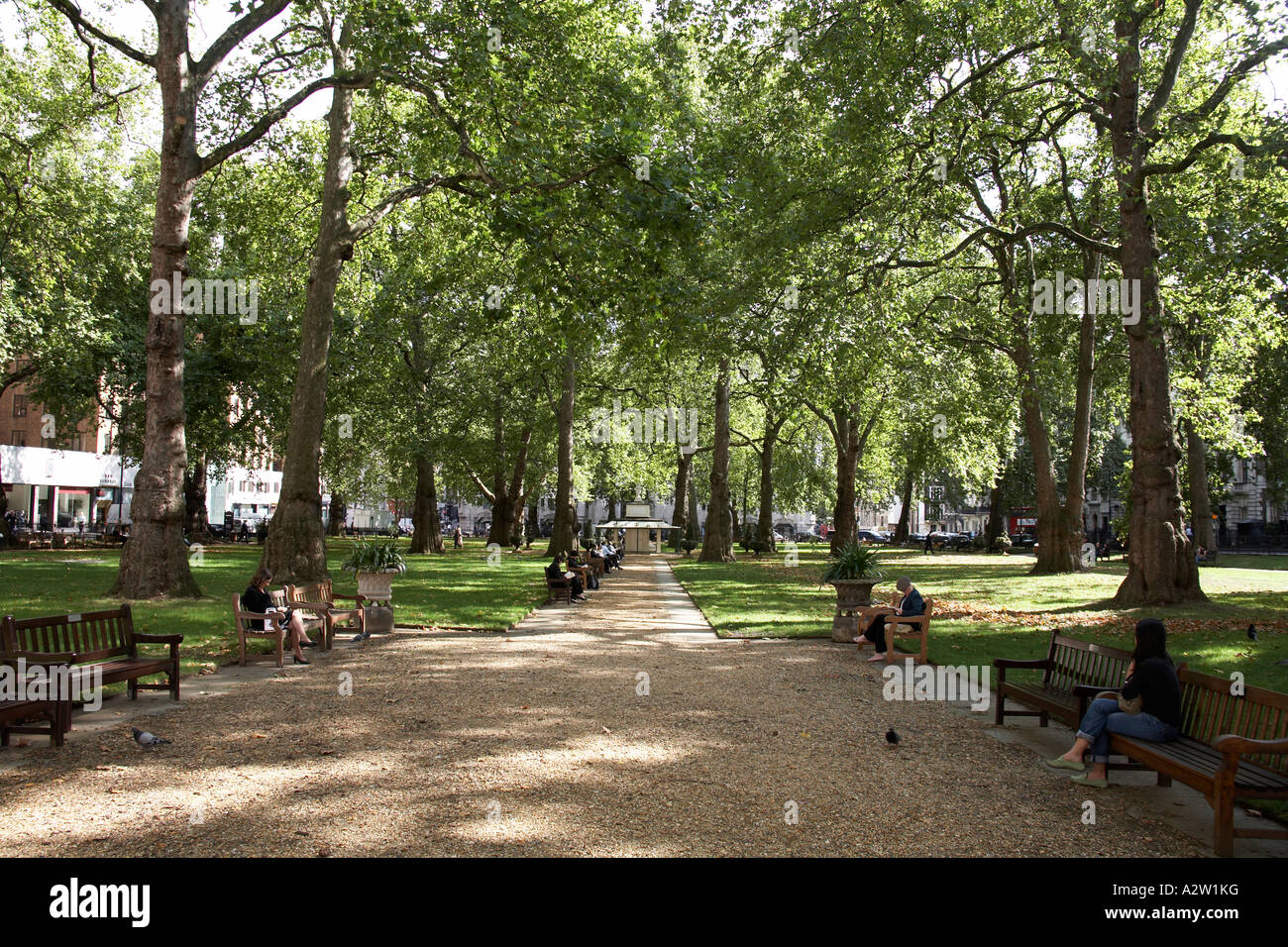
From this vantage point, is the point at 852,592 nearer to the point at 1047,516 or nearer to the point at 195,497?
the point at 1047,516

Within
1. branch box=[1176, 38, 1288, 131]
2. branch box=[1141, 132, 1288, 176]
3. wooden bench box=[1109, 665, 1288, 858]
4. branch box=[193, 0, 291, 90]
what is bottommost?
wooden bench box=[1109, 665, 1288, 858]

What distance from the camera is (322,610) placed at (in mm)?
12453

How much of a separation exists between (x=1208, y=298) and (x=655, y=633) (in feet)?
48.4

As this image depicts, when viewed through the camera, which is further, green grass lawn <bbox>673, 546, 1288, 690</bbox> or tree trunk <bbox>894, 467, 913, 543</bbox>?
tree trunk <bbox>894, 467, 913, 543</bbox>

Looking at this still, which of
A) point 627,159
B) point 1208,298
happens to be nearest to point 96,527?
point 627,159

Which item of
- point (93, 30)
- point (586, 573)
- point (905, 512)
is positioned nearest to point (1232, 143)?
point (586, 573)

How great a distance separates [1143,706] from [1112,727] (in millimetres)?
248

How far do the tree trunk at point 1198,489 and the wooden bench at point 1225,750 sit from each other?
34.6 metres

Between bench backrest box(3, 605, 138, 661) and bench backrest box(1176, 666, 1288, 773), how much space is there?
8.60 m

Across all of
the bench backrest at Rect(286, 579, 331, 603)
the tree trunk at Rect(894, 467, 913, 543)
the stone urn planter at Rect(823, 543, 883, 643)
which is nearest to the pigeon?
the bench backrest at Rect(286, 579, 331, 603)

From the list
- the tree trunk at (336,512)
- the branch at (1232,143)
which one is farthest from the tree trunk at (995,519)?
the tree trunk at (336,512)

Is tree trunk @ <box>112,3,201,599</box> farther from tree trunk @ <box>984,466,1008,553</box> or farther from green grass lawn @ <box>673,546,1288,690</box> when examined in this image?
tree trunk @ <box>984,466,1008,553</box>

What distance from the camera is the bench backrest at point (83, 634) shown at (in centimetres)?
782

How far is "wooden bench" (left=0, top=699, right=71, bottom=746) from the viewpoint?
636cm
